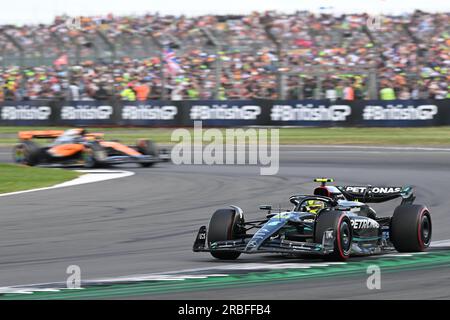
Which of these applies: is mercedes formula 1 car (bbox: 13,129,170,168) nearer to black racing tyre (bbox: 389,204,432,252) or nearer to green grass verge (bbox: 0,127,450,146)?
green grass verge (bbox: 0,127,450,146)

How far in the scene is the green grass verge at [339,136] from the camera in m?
29.8

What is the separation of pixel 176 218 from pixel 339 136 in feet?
62.2

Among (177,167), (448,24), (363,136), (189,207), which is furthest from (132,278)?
(448,24)

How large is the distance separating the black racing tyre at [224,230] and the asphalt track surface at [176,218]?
0.45 feet

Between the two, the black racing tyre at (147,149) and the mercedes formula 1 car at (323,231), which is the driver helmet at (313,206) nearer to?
the mercedes formula 1 car at (323,231)

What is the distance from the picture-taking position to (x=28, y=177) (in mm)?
20047

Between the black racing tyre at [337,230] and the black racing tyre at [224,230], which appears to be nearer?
the black racing tyre at [337,230]

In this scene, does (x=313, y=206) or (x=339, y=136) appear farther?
(x=339, y=136)

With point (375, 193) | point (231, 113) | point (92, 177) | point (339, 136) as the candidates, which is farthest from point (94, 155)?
point (375, 193)

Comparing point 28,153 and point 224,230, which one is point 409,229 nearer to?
point 224,230

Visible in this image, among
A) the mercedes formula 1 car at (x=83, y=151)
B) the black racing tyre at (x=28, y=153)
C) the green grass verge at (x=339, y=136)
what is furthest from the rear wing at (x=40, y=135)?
the green grass verge at (x=339, y=136)

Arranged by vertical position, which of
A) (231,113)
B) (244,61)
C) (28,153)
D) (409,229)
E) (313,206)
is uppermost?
(244,61)
